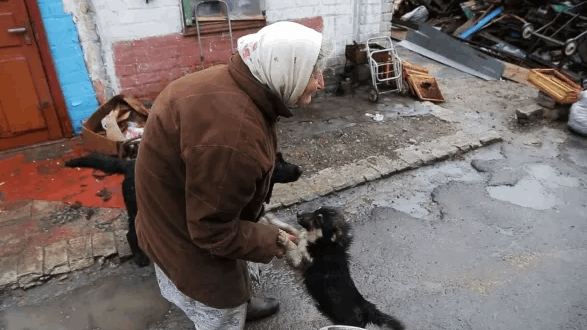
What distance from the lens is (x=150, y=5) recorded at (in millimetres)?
4871

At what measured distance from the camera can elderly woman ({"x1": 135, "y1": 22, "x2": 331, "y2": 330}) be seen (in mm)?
1392

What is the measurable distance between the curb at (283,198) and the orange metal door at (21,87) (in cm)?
215

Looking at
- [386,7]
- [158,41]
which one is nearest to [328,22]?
[386,7]

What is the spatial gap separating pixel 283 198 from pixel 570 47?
275 inches

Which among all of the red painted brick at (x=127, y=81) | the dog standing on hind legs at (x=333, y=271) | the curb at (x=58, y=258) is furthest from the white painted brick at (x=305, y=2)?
the curb at (x=58, y=258)

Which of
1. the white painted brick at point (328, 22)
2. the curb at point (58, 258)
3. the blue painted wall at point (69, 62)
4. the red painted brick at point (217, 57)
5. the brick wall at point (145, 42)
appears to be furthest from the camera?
the white painted brick at point (328, 22)

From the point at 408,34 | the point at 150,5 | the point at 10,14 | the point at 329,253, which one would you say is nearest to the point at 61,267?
the point at 329,253

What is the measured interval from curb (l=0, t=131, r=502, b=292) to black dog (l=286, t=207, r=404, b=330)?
1111 mm

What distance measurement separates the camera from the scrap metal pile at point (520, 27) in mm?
8094

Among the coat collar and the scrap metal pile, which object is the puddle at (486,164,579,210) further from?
the scrap metal pile

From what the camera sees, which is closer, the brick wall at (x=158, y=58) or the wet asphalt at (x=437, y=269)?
the wet asphalt at (x=437, y=269)

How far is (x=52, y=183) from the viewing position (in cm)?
414

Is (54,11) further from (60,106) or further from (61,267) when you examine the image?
(61,267)

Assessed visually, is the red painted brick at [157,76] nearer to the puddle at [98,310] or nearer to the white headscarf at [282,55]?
the puddle at [98,310]
